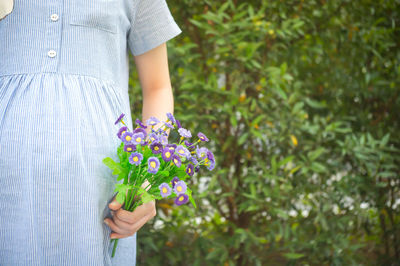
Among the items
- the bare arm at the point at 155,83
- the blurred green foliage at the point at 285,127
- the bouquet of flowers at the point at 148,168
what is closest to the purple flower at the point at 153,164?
the bouquet of flowers at the point at 148,168

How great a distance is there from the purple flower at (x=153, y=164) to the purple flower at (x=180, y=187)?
51 mm

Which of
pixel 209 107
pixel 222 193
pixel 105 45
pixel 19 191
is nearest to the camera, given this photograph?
pixel 19 191

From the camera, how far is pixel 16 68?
0.88m

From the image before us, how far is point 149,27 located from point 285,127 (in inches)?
51.2

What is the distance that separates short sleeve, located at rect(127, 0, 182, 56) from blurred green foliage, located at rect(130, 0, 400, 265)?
1.01 meters

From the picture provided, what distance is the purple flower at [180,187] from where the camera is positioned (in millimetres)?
791

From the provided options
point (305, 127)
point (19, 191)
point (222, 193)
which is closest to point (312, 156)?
point (305, 127)

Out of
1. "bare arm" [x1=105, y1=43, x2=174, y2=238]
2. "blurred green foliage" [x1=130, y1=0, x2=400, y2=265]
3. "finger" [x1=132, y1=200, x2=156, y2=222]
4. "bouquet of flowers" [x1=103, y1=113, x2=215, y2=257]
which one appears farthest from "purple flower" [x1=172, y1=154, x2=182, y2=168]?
"blurred green foliage" [x1=130, y1=0, x2=400, y2=265]

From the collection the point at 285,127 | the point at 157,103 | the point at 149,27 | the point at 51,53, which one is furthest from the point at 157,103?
the point at 285,127

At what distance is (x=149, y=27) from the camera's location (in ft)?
3.46

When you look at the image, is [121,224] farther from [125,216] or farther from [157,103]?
[157,103]

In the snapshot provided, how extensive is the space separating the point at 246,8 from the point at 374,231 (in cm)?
145

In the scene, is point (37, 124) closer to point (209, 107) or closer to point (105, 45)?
point (105, 45)

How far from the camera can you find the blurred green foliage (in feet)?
7.13
